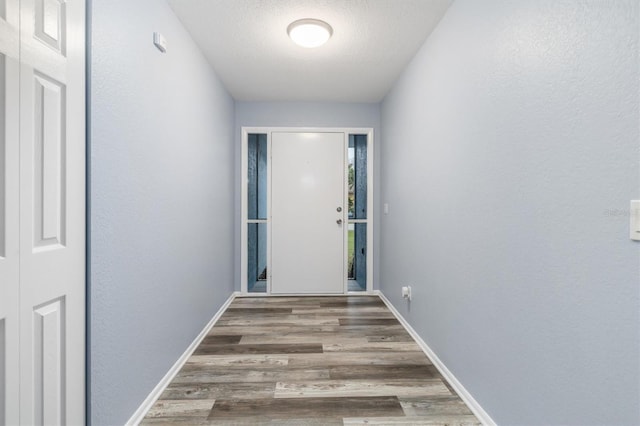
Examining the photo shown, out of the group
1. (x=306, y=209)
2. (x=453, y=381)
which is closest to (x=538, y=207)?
(x=453, y=381)

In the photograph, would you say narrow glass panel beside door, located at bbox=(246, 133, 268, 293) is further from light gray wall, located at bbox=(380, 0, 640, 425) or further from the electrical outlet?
light gray wall, located at bbox=(380, 0, 640, 425)

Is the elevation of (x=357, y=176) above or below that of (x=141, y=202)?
above

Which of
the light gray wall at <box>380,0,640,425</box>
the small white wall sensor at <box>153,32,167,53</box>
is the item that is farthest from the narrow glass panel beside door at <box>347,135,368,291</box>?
the small white wall sensor at <box>153,32,167,53</box>

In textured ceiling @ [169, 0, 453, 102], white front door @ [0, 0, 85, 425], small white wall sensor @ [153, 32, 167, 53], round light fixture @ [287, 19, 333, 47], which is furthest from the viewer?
round light fixture @ [287, 19, 333, 47]

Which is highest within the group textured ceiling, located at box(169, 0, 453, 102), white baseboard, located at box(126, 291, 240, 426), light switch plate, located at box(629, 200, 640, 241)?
textured ceiling, located at box(169, 0, 453, 102)

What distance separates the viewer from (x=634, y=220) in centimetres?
86

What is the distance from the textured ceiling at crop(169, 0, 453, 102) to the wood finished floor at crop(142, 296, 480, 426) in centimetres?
228

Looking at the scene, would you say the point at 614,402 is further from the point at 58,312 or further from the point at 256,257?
the point at 256,257

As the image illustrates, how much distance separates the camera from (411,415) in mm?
1625

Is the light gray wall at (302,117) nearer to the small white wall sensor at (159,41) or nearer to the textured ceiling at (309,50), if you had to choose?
the textured ceiling at (309,50)

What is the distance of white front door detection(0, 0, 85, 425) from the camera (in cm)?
96

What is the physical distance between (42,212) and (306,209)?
2820 mm

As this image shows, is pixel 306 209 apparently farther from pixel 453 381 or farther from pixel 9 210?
pixel 9 210

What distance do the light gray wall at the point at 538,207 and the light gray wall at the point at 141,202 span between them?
5.59 feet
